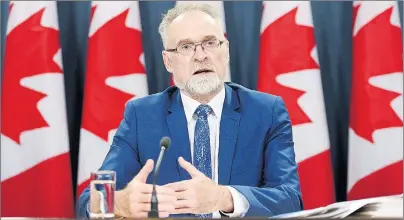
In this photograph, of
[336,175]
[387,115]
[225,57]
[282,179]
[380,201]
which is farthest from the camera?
[336,175]

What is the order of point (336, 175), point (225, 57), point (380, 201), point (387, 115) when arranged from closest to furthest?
1. point (380, 201)
2. point (225, 57)
3. point (387, 115)
4. point (336, 175)

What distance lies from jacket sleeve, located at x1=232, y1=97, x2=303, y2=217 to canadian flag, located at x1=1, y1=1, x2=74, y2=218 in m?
1.53

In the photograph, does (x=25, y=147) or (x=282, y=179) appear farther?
(x=25, y=147)

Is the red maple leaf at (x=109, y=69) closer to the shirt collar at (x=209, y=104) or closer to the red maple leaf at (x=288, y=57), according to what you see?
the red maple leaf at (x=288, y=57)

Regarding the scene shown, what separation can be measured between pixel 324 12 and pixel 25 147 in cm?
191

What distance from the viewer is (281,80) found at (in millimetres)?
3525

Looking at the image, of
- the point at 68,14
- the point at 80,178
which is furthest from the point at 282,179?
the point at 68,14

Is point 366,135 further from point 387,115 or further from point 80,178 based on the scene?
point 80,178

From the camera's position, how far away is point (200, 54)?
2.46m

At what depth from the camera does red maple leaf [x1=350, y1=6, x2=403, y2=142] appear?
3496 mm

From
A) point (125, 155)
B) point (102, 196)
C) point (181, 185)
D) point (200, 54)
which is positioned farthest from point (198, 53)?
point (102, 196)

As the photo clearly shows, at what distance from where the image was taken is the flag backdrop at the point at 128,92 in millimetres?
3510

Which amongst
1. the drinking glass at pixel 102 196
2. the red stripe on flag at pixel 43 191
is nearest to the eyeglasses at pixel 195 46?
the drinking glass at pixel 102 196

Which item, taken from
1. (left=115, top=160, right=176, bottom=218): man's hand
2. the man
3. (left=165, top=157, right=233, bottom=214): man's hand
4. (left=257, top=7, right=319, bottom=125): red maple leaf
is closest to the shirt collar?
the man
